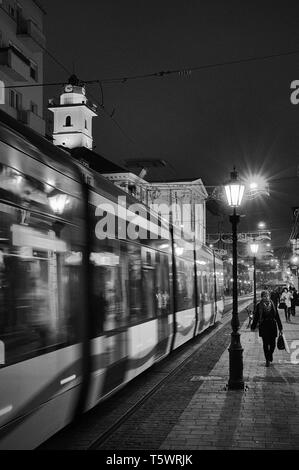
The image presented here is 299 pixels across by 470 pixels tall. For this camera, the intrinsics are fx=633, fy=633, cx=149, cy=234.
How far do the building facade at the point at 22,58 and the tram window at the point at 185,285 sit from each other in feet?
49.7

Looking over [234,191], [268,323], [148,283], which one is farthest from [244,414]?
[268,323]

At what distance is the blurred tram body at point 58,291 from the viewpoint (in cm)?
559

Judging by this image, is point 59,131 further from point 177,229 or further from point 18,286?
point 18,286

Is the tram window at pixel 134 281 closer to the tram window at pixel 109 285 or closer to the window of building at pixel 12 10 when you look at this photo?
the tram window at pixel 109 285

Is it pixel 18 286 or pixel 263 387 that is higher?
pixel 18 286

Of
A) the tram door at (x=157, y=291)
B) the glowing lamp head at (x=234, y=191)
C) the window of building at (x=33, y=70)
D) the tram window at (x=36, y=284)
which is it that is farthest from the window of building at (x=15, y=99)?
the tram window at (x=36, y=284)

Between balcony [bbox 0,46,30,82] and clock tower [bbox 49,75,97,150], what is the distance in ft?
202

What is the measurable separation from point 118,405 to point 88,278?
3.20 meters

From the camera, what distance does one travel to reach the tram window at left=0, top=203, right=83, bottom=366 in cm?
551

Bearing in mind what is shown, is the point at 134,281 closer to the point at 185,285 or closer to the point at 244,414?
the point at 244,414

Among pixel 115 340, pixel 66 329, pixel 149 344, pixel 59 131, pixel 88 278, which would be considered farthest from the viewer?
pixel 59 131

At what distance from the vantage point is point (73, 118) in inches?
3701
